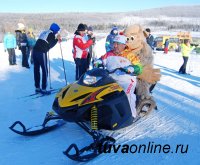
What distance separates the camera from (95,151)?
433 cm

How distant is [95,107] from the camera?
439 cm

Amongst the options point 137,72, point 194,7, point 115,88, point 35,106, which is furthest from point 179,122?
point 194,7

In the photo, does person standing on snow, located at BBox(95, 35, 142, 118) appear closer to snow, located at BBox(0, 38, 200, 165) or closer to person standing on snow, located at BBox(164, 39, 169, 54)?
snow, located at BBox(0, 38, 200, 165)

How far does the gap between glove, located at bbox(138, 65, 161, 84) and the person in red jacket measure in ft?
7.25

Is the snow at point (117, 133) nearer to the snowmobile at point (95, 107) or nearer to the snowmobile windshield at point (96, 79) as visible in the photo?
the snowmobile at point (95, 107)

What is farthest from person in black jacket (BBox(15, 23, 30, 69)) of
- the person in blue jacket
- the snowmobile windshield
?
the snowmobile windshield

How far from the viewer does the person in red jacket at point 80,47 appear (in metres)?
8.41

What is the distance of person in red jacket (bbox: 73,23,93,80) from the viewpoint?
8406 mm

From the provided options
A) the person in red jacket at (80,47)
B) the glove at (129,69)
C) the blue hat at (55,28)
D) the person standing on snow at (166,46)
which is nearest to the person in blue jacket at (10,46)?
the person in red jacket at (80,47)

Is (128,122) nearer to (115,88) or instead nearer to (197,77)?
(115,88)

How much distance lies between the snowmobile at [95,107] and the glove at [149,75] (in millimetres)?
1764

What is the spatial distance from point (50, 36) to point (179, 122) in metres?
3.73

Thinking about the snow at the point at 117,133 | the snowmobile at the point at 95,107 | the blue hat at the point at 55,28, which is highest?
the blue hat at the point at 55,28

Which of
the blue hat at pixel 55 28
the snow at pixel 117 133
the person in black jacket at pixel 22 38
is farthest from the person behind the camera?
the person in black jacket at pixel 22 38
